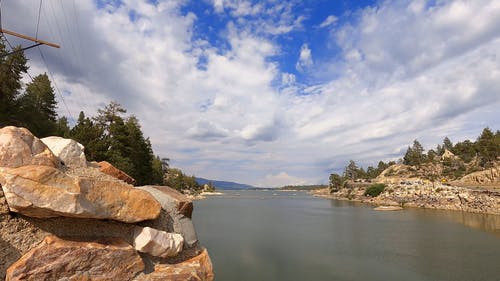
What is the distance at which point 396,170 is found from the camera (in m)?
161

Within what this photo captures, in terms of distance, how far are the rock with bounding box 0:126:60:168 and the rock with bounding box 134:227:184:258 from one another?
2.72 meters

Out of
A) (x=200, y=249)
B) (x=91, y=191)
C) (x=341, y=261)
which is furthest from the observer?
(x=341, y=261)

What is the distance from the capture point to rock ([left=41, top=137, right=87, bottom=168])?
8016 mm

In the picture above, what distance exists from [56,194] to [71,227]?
3.33 feet

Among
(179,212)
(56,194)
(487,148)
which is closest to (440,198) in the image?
(487,148)

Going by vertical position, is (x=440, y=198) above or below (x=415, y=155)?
below

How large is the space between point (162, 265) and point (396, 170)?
175898 millimetres

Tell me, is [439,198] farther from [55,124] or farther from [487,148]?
[55,124]

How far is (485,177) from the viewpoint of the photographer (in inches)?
3716

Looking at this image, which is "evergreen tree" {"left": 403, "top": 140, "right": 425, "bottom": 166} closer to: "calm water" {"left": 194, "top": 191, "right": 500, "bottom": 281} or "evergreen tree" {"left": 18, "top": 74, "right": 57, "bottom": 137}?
"calm water" {"left": 194, "top": 191, "right": 500, "bottom": 281}

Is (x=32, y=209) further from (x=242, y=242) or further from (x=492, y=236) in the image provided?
(x=492, y=236)

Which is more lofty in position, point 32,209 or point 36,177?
point 36,177

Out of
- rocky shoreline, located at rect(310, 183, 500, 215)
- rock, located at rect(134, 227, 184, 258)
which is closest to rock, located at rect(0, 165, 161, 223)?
rock, located at rect(134, 227, 184, 258)

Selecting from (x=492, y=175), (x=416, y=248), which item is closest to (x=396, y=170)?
(x=492, y=175)
